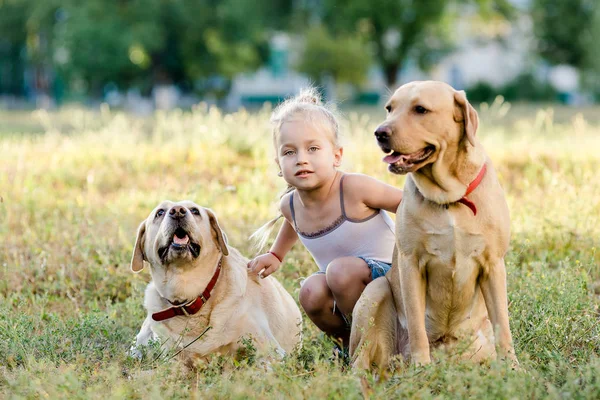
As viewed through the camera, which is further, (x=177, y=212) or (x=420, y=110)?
(x=177, y=212)

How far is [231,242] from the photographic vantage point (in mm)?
5953

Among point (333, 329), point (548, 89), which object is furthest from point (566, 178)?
point (548, 89)

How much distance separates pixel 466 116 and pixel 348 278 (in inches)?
43.4

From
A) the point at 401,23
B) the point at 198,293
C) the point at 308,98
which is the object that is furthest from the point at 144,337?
the point at 401,23

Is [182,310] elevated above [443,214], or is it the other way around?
[443,214]

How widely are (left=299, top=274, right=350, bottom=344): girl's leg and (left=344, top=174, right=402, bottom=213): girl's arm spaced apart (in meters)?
0.47

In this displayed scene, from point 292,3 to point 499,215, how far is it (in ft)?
108

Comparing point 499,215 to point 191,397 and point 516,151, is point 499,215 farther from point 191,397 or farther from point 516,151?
point 516,151

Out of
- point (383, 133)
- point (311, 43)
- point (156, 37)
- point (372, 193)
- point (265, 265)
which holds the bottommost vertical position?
point (265, 265)

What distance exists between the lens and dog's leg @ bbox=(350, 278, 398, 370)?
3738 millimetres

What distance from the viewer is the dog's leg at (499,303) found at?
11.2 feet

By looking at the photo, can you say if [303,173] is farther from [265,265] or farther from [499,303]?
[499,303]

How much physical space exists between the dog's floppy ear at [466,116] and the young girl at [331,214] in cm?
82

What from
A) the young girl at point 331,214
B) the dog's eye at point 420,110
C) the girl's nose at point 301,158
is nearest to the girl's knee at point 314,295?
the young girl at point 331,214
